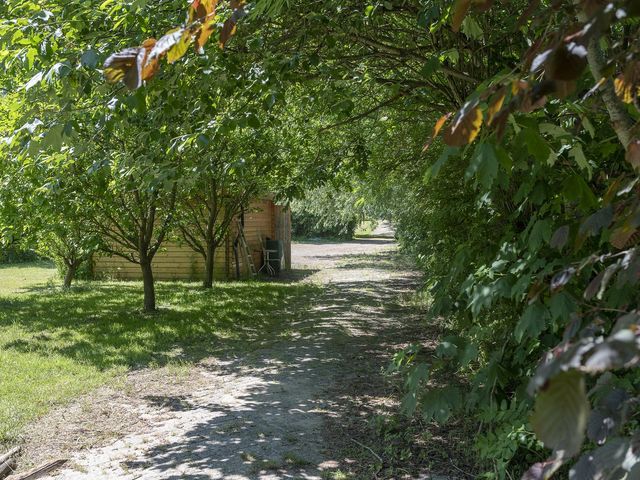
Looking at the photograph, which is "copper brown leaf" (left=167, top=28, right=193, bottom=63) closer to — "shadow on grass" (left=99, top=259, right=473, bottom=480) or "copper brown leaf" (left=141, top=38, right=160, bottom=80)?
"copper brown leaf" (left=141, top=38, right=160, bottom=80)

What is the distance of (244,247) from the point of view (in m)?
18.5

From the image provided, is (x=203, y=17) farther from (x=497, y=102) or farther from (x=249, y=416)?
(x=249, y=416)

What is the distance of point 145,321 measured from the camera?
34.7ft

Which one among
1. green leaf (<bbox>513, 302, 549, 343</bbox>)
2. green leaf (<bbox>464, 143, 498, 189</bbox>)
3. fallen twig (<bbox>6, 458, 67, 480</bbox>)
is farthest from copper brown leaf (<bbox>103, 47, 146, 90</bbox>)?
fallen twig (<bbox>6, 458, 67, 480</bbox>)

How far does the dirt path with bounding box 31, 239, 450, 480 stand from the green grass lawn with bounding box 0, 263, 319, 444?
0.50 metres

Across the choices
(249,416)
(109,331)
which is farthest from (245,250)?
(249,416)

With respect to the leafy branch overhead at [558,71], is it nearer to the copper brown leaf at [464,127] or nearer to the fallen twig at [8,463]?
the copper brown leaf at [464,127]

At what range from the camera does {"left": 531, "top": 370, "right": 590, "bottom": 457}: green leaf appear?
0.83 metres

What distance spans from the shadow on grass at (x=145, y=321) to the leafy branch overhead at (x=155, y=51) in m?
6.37

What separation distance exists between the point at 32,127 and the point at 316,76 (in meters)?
3.15

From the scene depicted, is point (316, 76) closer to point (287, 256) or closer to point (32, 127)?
point (32, 127)

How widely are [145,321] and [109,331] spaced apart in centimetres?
90

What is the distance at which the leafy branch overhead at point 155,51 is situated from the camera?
143 cm

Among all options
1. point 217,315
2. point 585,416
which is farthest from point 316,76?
point 217,315
